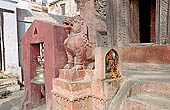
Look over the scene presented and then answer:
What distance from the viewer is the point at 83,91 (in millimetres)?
3168

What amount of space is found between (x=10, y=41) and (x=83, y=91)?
892 cm

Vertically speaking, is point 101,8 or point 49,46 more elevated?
point 101,8

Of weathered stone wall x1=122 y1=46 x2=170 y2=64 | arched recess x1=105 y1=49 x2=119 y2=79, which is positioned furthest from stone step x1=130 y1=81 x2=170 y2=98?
weathered stone wall x1=122 y1=46 x2=170 y2=64

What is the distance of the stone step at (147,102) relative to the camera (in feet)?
7.70

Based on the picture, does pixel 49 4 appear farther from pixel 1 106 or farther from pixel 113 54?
pixel 113 54

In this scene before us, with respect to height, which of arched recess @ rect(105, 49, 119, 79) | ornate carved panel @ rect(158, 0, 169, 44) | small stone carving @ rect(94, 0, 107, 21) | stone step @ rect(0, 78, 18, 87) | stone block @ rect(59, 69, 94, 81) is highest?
small stone carving @ rect(94, 0, 107, 21)

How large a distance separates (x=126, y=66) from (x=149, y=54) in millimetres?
1022

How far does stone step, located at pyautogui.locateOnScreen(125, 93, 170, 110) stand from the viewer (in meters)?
2.35

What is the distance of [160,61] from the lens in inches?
188

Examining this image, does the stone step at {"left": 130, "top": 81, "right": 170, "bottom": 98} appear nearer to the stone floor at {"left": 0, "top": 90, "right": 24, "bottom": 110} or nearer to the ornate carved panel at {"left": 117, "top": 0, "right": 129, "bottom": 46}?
the ornate carved panel at {"left": 117, "top": 0, "right": 129, "bottom": 46}

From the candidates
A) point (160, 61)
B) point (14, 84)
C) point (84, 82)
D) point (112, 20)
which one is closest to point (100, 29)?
point (112, 20)

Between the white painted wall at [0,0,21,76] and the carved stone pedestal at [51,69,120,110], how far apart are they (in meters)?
8.14

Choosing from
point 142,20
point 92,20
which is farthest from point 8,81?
point 142,20

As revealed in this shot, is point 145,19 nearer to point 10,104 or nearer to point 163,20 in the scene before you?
point 163,20
